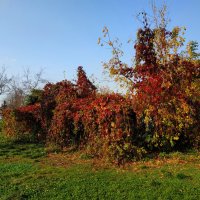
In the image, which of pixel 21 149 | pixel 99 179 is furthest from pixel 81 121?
pixel 99 179

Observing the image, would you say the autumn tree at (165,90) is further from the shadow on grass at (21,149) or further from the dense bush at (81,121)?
the shadow on grass at (21,149)

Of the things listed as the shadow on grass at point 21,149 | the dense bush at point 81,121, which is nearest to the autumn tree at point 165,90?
the dense bush at point 81,121

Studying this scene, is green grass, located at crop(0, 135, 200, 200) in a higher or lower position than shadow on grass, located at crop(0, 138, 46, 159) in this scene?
lower

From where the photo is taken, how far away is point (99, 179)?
813 centimetres

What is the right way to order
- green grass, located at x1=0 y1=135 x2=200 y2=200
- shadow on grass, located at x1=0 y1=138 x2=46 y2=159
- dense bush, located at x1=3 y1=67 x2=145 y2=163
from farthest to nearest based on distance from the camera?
shadow on grass, located at x1=0 y1=138 x2=46 y2=159, dense bush, located at x1=3 y1=67 x2=145 y2=163, green grass, located at x1=0 y1=135 x2=200 y2=200

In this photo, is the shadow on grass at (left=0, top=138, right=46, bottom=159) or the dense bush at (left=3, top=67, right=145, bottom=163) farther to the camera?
the shadow on grass at (left=0, top=138, right=46, bottom=159)

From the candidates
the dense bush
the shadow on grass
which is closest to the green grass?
the dense bush

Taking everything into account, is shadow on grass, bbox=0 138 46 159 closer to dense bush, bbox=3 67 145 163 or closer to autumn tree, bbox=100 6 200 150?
dense bush, bbox=3 67 145 163

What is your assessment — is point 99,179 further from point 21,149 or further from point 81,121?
point 21,149

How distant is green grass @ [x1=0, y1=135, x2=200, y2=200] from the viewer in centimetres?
711

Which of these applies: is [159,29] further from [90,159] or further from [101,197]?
[101,197]

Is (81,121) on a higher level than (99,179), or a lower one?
higher

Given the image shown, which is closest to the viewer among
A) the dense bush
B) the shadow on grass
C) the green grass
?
the green grass

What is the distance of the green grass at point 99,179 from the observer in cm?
711
